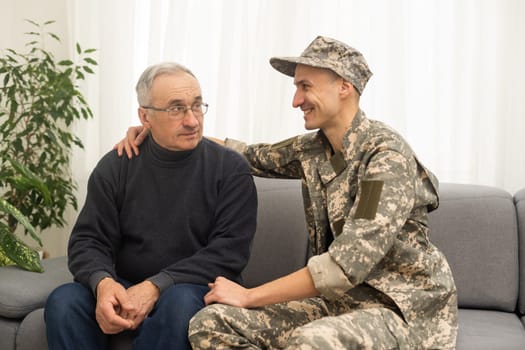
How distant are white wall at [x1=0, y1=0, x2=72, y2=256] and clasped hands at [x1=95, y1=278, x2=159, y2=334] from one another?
1762mm

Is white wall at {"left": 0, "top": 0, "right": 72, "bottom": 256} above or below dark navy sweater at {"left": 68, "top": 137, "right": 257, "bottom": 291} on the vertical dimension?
above

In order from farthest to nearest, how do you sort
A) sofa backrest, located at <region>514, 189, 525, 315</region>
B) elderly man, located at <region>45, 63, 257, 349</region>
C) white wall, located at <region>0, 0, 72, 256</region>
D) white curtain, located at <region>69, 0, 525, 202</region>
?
white wall, located at <region>0, 0, 72, 256</region> → white curtain, located at <region>69, 0, 525, 202</region> → sofa backrest, located at <region>514, 189, 525, 315</region> → elderly man, located at <region>45, 63, 257, 349</region>

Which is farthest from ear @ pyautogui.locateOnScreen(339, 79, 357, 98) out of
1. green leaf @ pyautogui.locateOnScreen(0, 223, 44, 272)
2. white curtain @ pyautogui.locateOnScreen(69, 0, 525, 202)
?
green leaf @ pyautogui.locateOnScreen(0, 223, 44, 272)

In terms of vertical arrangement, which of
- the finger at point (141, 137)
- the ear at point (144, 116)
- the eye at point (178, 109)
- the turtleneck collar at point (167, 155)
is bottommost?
the turtleneck collar at point (167, 155)

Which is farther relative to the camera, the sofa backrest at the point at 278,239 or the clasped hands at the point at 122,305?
the sofa backrest at the point at 278,239

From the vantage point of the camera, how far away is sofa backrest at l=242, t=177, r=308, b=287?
108 inches

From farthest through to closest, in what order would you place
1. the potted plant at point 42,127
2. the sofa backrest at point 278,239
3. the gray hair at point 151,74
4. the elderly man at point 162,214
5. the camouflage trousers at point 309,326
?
the potted plant at point 42,127 < the sofa backrest at point 278,239 < the gray hair at point 151,74 < the elderly man at point 162,214 < the camouflage trousers at point 309,326

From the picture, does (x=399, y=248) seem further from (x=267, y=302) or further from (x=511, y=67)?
(x=511, y=67)

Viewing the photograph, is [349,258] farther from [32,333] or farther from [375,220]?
[32,333]

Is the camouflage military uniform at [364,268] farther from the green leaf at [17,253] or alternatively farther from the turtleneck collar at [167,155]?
the green leaf at [17,253]

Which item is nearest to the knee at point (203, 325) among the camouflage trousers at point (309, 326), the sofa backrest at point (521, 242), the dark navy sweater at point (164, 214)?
the camouflage trousers at point (309, 326)

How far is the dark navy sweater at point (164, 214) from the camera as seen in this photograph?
2.30m

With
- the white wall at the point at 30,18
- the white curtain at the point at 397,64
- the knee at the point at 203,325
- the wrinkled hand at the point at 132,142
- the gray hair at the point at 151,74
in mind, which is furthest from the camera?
the white wall at the point at 30,18

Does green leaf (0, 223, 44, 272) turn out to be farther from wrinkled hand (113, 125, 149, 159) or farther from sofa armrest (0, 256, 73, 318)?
wrinkled hand (113, 125, 149, 159)
